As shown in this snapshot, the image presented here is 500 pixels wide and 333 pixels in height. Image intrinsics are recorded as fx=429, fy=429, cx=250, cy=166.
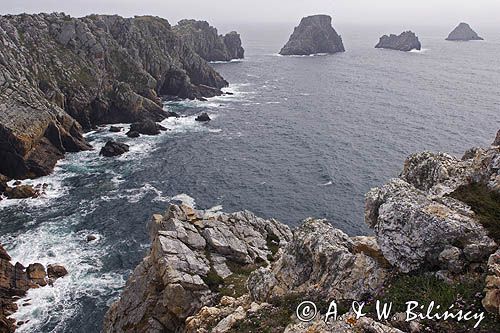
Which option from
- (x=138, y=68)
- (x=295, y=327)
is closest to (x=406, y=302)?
(x=295, y=327)

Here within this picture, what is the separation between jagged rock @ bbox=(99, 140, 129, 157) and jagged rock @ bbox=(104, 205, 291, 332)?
4609 centimetres

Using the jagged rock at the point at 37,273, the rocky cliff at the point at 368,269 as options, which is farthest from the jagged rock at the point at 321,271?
the jagged rock at the point at 37,273

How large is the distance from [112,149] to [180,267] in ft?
186

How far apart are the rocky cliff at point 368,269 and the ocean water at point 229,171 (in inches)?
589

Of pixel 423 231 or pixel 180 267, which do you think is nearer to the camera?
pixel 423 231

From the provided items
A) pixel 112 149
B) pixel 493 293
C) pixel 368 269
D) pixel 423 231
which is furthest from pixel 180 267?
pixel 112 149

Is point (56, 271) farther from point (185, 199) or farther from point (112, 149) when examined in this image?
point (112, 149)

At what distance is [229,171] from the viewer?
79625mm

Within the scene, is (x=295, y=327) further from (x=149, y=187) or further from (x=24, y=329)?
(x=149, y=187)

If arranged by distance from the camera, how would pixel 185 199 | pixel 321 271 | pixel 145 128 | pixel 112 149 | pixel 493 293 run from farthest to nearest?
1. pixel 145 128
2. pixel 112 149
3. pixel 185 199
4. pixel 321 271
5. pixel 493 293

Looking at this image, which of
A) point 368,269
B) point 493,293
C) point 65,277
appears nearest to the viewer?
point 493,293

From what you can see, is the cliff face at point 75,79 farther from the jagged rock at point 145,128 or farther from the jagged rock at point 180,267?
the jagged rock at point 180,267

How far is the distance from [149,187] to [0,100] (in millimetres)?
30850

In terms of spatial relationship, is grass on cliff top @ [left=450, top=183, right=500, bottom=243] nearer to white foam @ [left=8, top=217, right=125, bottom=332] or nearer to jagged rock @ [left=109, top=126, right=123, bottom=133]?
white foam @ [left=8, top=217, right=125, bottom=332]
